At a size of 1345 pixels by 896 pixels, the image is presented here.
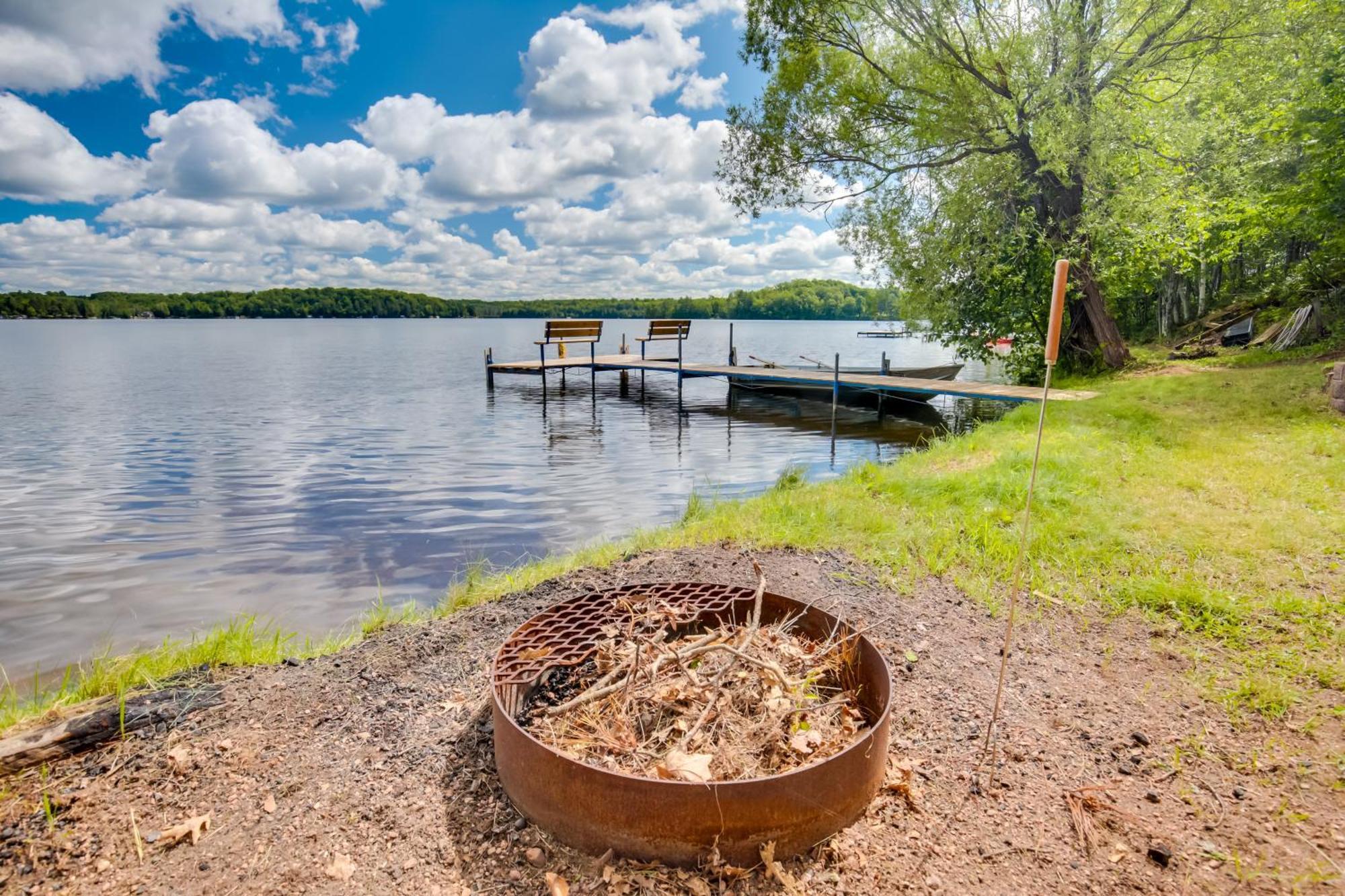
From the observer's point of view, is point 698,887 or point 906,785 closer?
point 698,887

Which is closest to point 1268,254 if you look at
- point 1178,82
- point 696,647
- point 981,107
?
point 1178,82

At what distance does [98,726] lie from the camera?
3.10 meters

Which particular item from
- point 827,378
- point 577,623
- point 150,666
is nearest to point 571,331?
point 827,378

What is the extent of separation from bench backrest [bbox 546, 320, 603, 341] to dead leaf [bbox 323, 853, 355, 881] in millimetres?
25983

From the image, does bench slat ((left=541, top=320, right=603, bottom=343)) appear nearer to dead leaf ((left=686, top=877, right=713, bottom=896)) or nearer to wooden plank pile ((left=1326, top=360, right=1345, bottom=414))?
wooden plank pile ((left=1326, top=360, right=1345, bottom=414))

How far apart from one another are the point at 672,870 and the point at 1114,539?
504cm

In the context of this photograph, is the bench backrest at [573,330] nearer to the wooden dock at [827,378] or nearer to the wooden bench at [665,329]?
the wooden dock at [827,378]

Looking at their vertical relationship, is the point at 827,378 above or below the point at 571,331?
below

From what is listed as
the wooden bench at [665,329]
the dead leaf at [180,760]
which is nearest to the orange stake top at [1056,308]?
the dead leaf at [180,760]

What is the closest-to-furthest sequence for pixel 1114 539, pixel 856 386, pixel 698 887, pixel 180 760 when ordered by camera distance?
1. pixel 698 887
2. pixel 180 760
3. pixel 1114 539
4. pixel 856 386

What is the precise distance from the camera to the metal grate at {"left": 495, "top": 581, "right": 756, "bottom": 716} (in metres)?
3.15

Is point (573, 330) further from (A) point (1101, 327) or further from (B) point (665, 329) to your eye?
(A) point (1101, 327)

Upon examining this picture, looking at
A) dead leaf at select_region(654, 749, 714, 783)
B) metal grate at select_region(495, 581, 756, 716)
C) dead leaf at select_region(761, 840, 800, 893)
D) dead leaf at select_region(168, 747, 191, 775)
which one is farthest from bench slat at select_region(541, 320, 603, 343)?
dead leaf at select_region(761, 840, 800, 893)

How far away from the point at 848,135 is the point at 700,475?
32.9 ft
